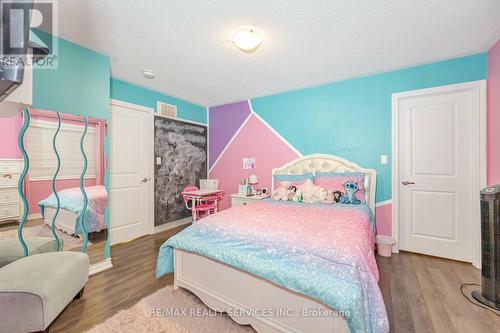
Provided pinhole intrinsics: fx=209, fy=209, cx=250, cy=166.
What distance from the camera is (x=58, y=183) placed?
6.95ft

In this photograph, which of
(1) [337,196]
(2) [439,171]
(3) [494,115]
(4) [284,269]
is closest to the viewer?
(4) [284,269]

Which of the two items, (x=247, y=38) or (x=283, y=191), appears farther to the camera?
(x=283, y=191)

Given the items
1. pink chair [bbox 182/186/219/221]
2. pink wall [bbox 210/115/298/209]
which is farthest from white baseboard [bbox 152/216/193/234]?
pink wall [bbox 210/115/298/209]

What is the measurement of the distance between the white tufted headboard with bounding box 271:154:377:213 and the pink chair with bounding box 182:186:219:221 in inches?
51.6

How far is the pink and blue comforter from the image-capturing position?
1175mm

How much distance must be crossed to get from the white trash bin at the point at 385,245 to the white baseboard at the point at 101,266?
333 centimetres

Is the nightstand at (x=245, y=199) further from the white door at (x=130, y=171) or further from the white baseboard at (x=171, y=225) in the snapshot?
the white door at (x=130, y=171)

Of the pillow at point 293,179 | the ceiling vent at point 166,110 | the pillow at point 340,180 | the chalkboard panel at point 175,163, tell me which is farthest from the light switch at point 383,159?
the ceiling vent at point 166,110

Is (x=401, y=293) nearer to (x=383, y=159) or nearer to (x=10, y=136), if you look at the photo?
(x=383, y=159)

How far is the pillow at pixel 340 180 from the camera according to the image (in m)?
2.73

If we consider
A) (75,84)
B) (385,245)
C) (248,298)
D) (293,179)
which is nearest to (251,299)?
(248,298)

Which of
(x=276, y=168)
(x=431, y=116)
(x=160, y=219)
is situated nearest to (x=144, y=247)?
(x=160, y=219)

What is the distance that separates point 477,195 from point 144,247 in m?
4.26

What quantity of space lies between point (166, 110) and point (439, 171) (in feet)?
13.8
